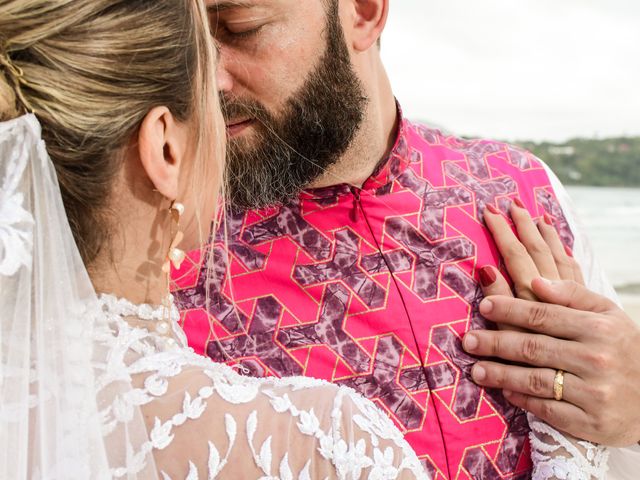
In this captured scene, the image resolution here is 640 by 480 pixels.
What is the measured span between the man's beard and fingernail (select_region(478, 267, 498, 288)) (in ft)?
1.98

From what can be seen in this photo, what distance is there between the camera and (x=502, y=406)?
95.1 inches

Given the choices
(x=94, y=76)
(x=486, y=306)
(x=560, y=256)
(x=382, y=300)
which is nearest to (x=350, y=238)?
A: (x=382, y=300)

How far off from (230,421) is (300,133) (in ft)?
4.46

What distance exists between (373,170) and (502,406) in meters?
0.87

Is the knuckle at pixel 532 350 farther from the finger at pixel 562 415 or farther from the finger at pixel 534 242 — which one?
the finger at pixel 534 242

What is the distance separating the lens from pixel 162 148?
1.60 meters

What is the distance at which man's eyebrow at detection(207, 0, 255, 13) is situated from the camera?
2.41 meters

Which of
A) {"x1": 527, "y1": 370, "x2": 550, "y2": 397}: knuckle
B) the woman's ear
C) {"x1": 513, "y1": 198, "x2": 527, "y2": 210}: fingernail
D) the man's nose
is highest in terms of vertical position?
the woman's ear

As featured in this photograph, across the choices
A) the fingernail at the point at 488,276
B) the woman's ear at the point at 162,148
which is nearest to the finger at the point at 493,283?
the fingernail at the point at 488,276

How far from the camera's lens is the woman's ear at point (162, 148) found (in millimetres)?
1557

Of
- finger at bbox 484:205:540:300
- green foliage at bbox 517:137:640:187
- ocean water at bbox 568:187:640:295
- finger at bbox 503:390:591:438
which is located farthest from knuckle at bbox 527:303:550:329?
green foliage at bbox 517:137:640:187

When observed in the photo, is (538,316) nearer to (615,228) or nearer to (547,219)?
(547,219)

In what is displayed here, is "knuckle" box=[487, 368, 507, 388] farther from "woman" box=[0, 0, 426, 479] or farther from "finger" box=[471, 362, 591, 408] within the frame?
"woman" box=[0, 0, 426, 479]

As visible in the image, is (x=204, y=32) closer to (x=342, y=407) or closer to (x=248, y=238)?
(x=342, y=407)
